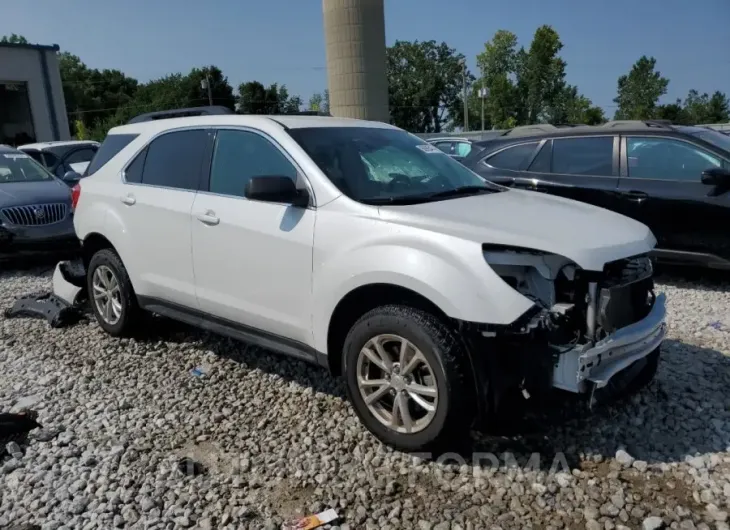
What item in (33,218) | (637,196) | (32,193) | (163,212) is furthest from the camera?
(32,193)

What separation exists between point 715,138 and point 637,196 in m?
1.20

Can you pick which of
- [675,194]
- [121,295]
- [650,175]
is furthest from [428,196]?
[650,175]

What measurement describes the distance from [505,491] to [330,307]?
1323 mm

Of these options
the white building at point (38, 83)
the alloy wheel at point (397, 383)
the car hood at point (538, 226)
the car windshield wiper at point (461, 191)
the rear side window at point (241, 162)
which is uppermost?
the white building at point (38, 83)

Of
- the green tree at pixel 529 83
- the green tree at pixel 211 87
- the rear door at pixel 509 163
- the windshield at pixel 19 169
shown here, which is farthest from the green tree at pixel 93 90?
the rear door at pixel 509 163

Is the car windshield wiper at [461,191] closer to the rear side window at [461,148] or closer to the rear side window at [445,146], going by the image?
the rear side window at [461,148]

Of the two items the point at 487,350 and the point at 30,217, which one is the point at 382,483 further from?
the point at 30,217

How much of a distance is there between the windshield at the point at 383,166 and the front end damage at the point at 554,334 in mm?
938

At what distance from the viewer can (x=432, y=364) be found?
3021 mm

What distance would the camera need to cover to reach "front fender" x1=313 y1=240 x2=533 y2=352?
2846mm

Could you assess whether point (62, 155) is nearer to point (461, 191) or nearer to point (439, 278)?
point (461, 191)

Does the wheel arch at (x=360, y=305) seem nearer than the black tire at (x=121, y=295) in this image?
Yes

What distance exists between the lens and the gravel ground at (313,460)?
9.37 ft

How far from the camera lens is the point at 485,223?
10.4 feet
